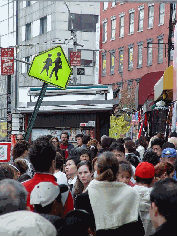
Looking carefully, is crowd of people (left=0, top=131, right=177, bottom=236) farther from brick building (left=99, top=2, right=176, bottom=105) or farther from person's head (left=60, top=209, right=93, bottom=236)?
brick building (left=99, top=2, right=176, bottom=105)

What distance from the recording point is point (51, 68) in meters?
10.4

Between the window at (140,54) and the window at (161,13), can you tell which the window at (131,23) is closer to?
the window at (140,54)

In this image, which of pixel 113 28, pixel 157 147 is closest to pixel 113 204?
pixel 157 147

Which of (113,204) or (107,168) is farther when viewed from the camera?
(107,168)

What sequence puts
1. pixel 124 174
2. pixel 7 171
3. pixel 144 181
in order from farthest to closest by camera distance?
1. pixel 124 174
2. pixel 144 181
3. pixel 7 171

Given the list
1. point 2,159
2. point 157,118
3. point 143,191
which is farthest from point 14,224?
point 157,118

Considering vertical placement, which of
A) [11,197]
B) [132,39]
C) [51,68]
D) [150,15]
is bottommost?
[11,197]

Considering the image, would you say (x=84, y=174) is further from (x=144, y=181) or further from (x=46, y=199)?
(x=46, y=199)

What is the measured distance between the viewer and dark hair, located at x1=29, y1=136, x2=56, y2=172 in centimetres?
543

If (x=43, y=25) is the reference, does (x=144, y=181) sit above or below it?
below

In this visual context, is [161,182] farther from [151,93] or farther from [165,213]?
[151,93]

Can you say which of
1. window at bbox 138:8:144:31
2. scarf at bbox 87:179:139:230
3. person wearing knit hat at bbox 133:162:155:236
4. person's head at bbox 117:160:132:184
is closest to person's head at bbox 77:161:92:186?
person's head at bbox 117:160:132:184

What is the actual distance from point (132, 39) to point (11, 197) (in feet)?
171

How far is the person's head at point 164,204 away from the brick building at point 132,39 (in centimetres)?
4441
